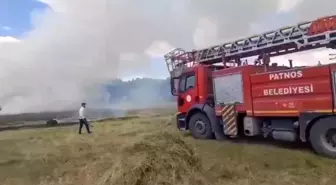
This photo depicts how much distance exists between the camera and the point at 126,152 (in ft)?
21.7

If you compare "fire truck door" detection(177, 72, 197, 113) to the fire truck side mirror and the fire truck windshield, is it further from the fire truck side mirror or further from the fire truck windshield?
the fire truck windshield

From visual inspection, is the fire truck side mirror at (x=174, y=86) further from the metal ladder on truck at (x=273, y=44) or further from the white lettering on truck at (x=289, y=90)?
the white lettering on truck at (x=289, y=90)

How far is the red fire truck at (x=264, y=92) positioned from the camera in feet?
29.6

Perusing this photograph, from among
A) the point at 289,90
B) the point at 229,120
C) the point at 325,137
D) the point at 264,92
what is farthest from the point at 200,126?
the point at 325,137

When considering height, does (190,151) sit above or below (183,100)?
below

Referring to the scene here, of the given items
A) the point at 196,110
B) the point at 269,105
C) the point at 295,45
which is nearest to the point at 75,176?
the point at 269,105

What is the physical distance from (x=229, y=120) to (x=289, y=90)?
8.34 ft

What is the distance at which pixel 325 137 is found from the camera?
8859 mm

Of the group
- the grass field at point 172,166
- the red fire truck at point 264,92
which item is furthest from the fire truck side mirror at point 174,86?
the grass field at point 172,166

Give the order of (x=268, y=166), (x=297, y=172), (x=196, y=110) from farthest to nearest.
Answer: (x=196, y=110), (x=268, y=166), (x=297, y=172)

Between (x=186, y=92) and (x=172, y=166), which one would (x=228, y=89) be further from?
(x=172, y=166)

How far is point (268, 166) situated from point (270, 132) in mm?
2770

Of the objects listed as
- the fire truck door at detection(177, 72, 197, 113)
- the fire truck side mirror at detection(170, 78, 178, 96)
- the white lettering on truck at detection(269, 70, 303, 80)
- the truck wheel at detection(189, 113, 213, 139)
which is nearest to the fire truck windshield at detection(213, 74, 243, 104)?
the truck wheel at detection(189, 113, 213, 139)

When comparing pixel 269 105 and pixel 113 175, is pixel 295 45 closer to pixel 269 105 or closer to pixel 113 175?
pixel 269 105
